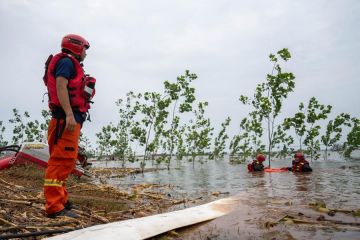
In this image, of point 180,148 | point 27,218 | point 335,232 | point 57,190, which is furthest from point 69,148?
point 180,148

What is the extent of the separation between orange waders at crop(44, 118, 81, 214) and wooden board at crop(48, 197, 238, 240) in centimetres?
93

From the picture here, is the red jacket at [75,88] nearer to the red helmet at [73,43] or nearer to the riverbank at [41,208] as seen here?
the red helmet at [73,43]

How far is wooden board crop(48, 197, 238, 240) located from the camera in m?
2.70

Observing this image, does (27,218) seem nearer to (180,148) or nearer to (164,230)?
(164,230)

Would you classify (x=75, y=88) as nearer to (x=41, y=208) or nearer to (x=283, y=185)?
(x=41, y=208)

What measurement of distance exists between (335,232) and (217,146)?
45.3 metres

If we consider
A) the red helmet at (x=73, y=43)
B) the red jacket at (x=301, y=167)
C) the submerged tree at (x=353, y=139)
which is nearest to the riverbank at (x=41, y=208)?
the red helmet at (x=73, y=43)

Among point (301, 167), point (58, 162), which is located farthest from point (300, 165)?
point (58, 162)

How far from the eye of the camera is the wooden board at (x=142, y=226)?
2.70 metres

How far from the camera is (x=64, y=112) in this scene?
3939 millimetres

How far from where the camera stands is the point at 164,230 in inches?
122

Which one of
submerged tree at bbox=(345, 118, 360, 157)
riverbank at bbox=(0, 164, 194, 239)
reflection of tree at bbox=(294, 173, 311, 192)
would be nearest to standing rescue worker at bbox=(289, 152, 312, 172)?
reflection of tree at bbox=(294, 173, 311, 192)

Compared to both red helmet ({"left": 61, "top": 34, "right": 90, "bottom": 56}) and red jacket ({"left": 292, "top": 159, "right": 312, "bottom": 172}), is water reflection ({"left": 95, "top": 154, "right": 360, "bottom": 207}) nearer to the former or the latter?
red jacket ({"left": 292, "top": 159, "right": 312, "bottom": 172})

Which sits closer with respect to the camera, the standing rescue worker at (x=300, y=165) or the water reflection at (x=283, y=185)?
the water reflection at (x=283, y=185)
